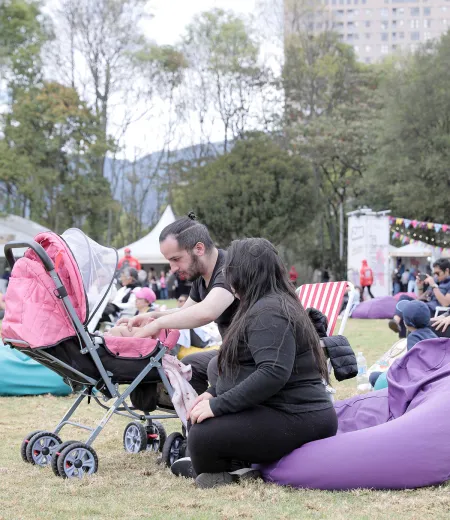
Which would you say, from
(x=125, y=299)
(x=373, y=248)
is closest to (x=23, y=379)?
(x=125, y=299)

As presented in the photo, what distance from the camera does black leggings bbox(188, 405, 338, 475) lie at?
379 centimetres

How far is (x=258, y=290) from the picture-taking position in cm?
383

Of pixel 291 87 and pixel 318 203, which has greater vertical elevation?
pixel 291 87

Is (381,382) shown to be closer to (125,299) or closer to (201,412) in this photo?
(201,412)

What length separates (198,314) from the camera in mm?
4398

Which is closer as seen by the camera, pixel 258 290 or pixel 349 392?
pixel 258 290

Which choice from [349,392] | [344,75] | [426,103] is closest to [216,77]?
[344,75]

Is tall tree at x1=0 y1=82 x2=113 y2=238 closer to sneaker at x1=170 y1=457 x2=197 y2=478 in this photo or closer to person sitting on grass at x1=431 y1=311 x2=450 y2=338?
person sitting on grass at x1=431 y1=311 x2=450 y2=338

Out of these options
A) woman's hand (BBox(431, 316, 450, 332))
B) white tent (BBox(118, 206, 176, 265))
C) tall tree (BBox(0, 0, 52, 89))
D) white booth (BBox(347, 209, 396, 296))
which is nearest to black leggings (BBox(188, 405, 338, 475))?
woman's hand (BBox(431, 316, 450, 332))

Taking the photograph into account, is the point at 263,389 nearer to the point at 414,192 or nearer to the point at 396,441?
the point at 396,441

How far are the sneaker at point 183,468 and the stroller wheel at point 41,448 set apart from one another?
2.70ft

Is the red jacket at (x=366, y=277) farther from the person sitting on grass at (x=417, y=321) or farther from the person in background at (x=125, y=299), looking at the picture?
the person sitting on grass at (x=417, y=321)

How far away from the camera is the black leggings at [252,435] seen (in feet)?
12.4

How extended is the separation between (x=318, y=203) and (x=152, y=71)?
1169cm
